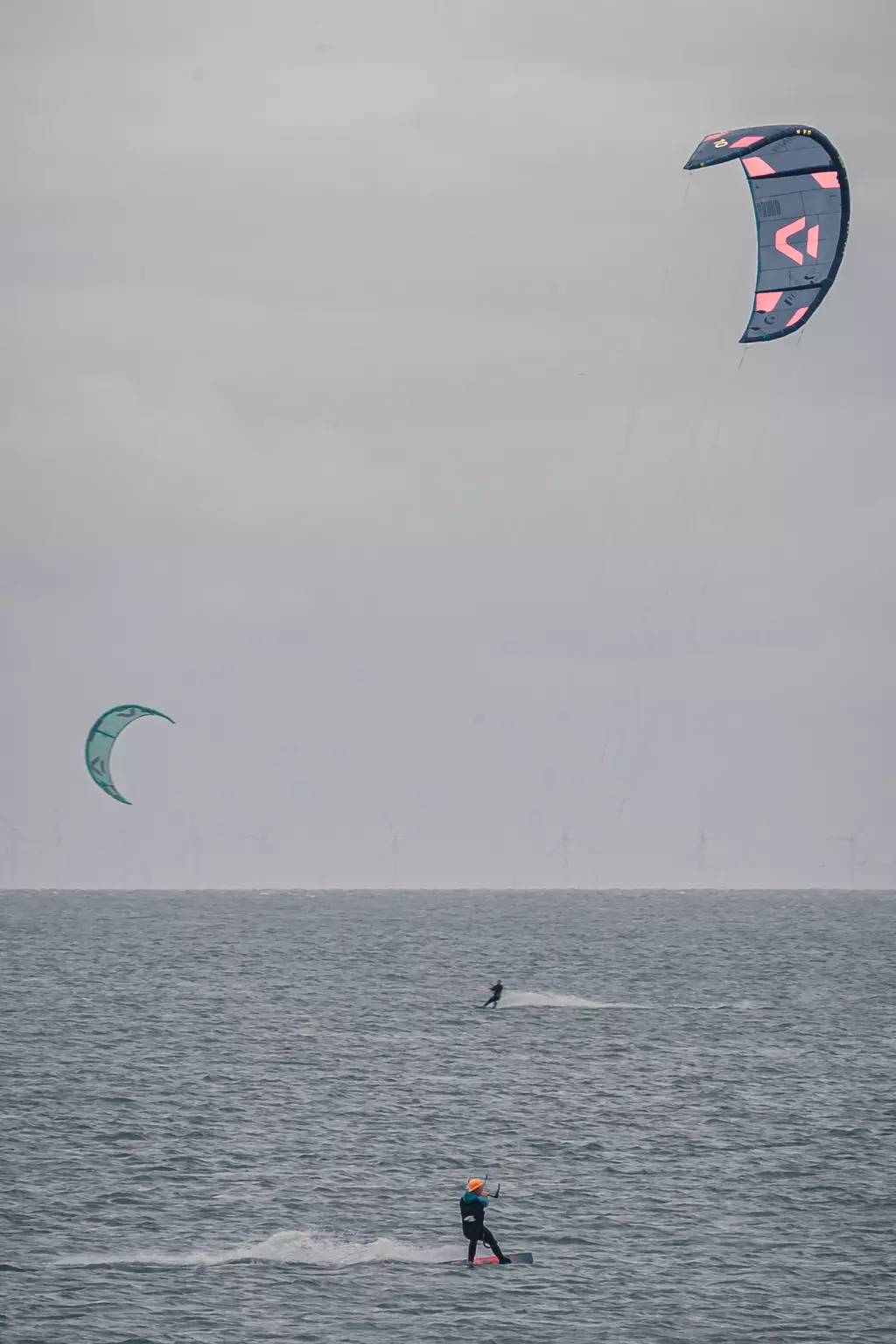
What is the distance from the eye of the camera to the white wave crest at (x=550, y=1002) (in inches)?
3322

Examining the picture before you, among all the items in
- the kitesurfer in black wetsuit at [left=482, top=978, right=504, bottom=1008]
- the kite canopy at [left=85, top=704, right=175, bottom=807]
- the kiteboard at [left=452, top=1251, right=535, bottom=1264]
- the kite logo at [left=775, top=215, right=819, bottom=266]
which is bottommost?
the kiteboard at [left=452, top=1251, right=535, bottom=1264]

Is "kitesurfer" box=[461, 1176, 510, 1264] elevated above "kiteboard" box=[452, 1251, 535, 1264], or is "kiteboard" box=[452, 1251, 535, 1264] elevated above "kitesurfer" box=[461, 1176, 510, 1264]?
"kitesurfer" box=[461, 1176, 510, 1264]

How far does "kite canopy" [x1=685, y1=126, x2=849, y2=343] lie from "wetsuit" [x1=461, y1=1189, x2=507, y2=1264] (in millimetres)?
23169

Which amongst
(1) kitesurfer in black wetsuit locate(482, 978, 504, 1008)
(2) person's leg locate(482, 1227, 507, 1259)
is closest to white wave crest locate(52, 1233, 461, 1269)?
(2) person's leg locate(482, 1227, 507, 1259)

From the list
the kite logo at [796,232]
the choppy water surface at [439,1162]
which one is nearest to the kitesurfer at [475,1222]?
the choppy water surface at [439,1162]

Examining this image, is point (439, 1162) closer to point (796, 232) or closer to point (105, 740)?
point (796, 232)

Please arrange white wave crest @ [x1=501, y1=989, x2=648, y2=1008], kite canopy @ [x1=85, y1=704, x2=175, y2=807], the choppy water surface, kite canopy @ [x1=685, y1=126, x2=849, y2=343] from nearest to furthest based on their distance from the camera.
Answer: the choppy water surface → kite canopy @ [x1=685, y1=126, x2=849, y2=343] → white wave crest @ [x1=501, y1=989, x2=648, y2=1008] → kite canopy @ [x1=85, y1=704, x2=175, y2=807]

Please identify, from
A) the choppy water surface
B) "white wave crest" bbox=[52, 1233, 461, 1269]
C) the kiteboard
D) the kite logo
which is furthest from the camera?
the kite logo

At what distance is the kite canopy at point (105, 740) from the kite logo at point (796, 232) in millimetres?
58996

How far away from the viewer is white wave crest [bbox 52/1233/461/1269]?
37719mm

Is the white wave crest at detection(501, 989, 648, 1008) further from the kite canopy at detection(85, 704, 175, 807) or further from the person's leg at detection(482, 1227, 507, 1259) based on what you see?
the person's leg at detection(482, 1227, 507, 1259)

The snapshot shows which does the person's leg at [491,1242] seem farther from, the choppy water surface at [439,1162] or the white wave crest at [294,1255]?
the white wave crest at [294,1255]

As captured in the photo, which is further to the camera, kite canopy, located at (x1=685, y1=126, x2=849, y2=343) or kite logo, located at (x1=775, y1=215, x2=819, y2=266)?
kite logo, located at (x1=775, y1=215, x2=819, y2=266)

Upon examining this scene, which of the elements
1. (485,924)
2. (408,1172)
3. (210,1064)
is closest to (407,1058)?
(210,1064)
